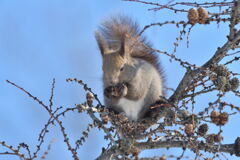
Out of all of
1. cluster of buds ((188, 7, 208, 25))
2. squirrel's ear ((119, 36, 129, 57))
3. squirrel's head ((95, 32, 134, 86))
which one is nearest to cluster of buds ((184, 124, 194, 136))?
cluster of buds ((188, 7, 208, 25))

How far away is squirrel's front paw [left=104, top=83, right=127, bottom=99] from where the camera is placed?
9.50ft

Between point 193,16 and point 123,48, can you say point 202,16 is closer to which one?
point 193,16

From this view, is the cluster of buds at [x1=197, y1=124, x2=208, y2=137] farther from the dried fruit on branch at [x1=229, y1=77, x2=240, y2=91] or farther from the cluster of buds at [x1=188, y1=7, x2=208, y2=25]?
the cluster of buds at [x1=188, y1=7, x2=208, y2=25]

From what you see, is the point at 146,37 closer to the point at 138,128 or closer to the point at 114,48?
the point at 114,48

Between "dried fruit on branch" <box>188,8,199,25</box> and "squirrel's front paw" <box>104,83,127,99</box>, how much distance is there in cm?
139

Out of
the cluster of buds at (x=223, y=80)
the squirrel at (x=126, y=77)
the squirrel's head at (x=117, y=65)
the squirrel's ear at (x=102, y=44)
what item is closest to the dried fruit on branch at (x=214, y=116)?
the cluster of buds at (x=223, y=80)

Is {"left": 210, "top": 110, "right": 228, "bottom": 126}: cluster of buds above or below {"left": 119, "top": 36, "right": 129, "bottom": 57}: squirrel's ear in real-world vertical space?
below

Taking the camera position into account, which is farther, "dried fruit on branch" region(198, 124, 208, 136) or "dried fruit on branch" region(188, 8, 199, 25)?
"dried fruit on branch" region(198, 124, 208, 136)

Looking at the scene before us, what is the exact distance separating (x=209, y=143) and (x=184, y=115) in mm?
231

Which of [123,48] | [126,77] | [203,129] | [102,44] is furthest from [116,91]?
[203,129]

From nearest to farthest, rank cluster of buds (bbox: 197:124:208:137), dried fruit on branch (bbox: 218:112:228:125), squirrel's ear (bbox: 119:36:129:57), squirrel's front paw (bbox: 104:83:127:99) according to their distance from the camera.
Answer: dried fruit on branch (bbox: 218:112:228:125), cluster of buds (bbox: 197:124:208:137), squirrel's front paw (bbox: 104:83:127:99), squirrel's ear (bbox: 119:36:129:57)

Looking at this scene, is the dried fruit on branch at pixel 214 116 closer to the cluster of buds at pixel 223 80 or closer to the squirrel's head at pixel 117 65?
the cluster of buds at pixel 223 80

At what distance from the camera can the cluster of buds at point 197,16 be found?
61.2 inches

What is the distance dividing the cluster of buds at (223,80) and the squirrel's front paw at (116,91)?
1.28m
